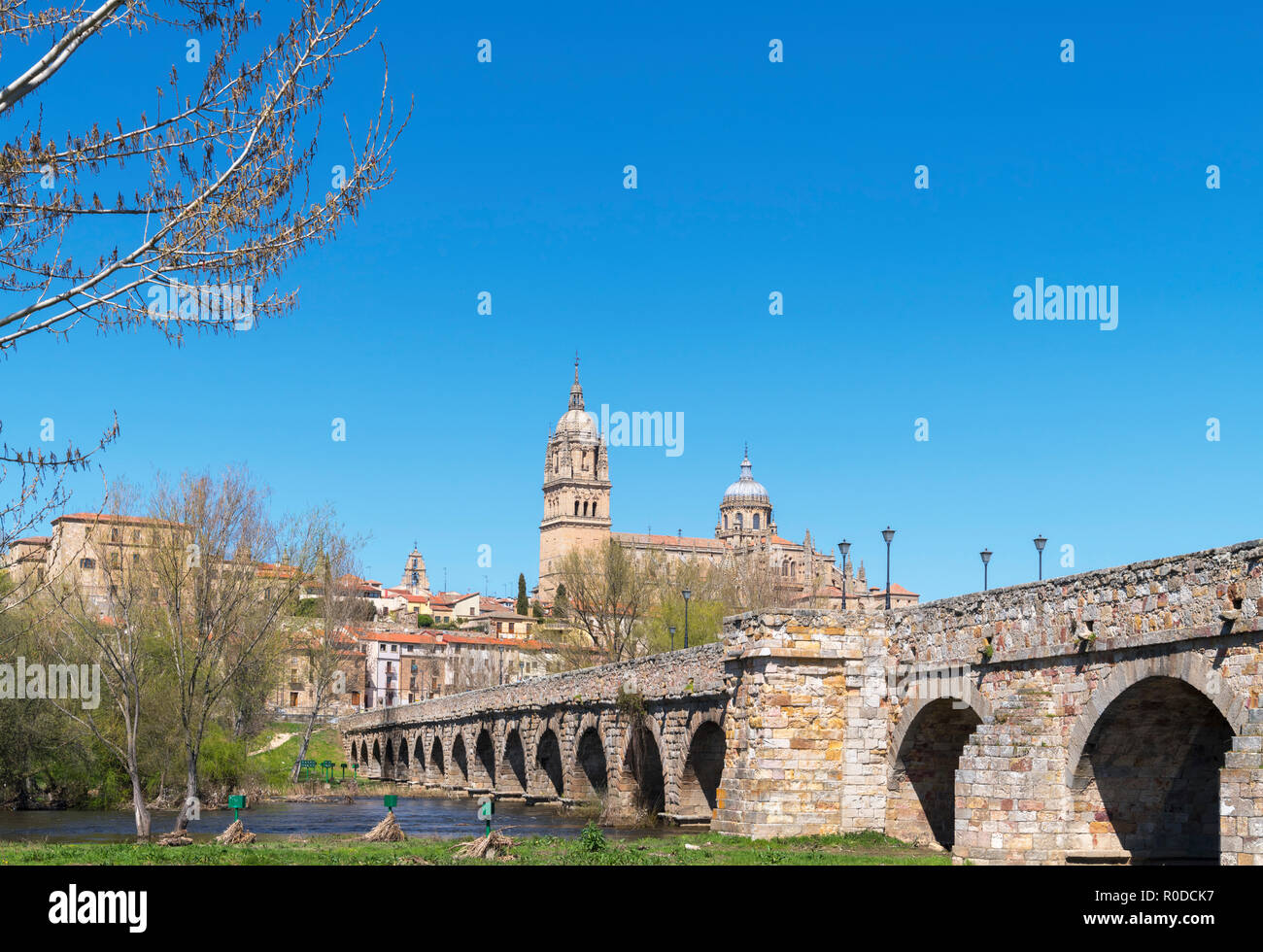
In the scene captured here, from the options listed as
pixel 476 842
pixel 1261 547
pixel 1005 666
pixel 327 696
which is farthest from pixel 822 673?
pixel 327 696

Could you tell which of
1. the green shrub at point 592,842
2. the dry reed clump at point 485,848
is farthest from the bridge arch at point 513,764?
the dry reed clump at point 485,848

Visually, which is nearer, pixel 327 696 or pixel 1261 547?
pixel 1261 547

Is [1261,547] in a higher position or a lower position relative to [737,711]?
higher

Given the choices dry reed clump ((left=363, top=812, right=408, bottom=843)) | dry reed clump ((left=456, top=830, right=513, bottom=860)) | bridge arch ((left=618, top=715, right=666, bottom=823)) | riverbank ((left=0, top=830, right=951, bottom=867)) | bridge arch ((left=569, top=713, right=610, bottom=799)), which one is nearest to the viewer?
riverbank ((left=0, top=830, right=951, bottom=867))

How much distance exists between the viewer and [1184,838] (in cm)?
1833

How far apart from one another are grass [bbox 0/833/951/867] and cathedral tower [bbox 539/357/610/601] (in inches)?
6544

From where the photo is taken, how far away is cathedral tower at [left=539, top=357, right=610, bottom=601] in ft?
623

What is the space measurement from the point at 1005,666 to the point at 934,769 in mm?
4417

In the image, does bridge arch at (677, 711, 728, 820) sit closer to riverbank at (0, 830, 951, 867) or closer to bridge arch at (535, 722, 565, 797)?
riverbank at (0, 830, 951, 867)

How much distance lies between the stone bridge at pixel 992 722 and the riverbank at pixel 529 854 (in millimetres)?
1368

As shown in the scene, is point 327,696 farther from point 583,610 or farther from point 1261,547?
point 1261,547

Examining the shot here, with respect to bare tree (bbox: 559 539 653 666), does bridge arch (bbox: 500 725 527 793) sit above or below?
below

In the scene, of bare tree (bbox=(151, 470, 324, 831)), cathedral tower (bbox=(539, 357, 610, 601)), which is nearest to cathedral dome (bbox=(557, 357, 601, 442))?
cathedral tower (bbox=(539, 357, 610, 601))

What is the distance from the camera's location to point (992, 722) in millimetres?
19391
